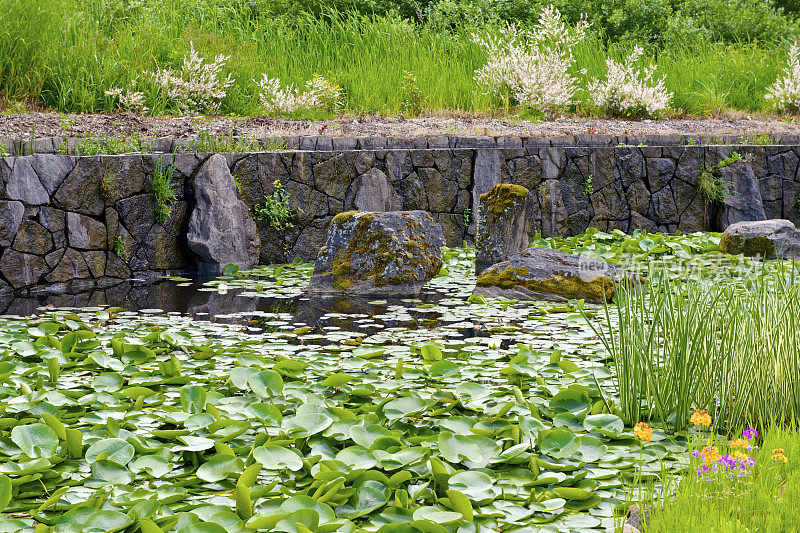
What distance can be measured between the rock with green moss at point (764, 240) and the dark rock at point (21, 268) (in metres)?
5.88

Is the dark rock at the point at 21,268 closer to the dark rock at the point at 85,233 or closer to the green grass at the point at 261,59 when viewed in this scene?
the dark rock at the point at 85,233

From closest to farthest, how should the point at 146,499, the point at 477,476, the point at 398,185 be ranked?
the point at 146,499
the point at 477,476
the point at 398,185

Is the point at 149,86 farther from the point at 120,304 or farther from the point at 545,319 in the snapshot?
the point at 545,319

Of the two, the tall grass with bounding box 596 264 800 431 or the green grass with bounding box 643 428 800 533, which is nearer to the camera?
the green grass with bounding box 643 428 800 533

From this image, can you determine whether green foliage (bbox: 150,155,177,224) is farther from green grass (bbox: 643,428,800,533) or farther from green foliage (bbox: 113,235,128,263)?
green grass (bbox: 643,428,800,533)

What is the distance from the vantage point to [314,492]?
8.32 ft

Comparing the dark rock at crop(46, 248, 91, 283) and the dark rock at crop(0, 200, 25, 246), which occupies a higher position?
the dark rock at crop(0, 200, 25, 246)

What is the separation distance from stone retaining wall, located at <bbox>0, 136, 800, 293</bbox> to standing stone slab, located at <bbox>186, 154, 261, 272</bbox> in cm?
14

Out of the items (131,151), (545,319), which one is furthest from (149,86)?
(545,319)

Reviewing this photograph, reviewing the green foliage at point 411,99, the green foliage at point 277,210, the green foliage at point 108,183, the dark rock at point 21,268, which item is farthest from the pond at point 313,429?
the green foliage at point 411,99

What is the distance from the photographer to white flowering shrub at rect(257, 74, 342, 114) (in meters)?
9.89

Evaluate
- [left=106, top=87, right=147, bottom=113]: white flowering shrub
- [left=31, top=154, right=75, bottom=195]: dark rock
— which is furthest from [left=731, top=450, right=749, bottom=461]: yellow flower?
[left=106, top=87, right=147, bottom=113]: white flowering shrub

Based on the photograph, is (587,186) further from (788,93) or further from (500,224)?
(788,93)

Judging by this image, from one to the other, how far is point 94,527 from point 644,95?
10.9 meters
